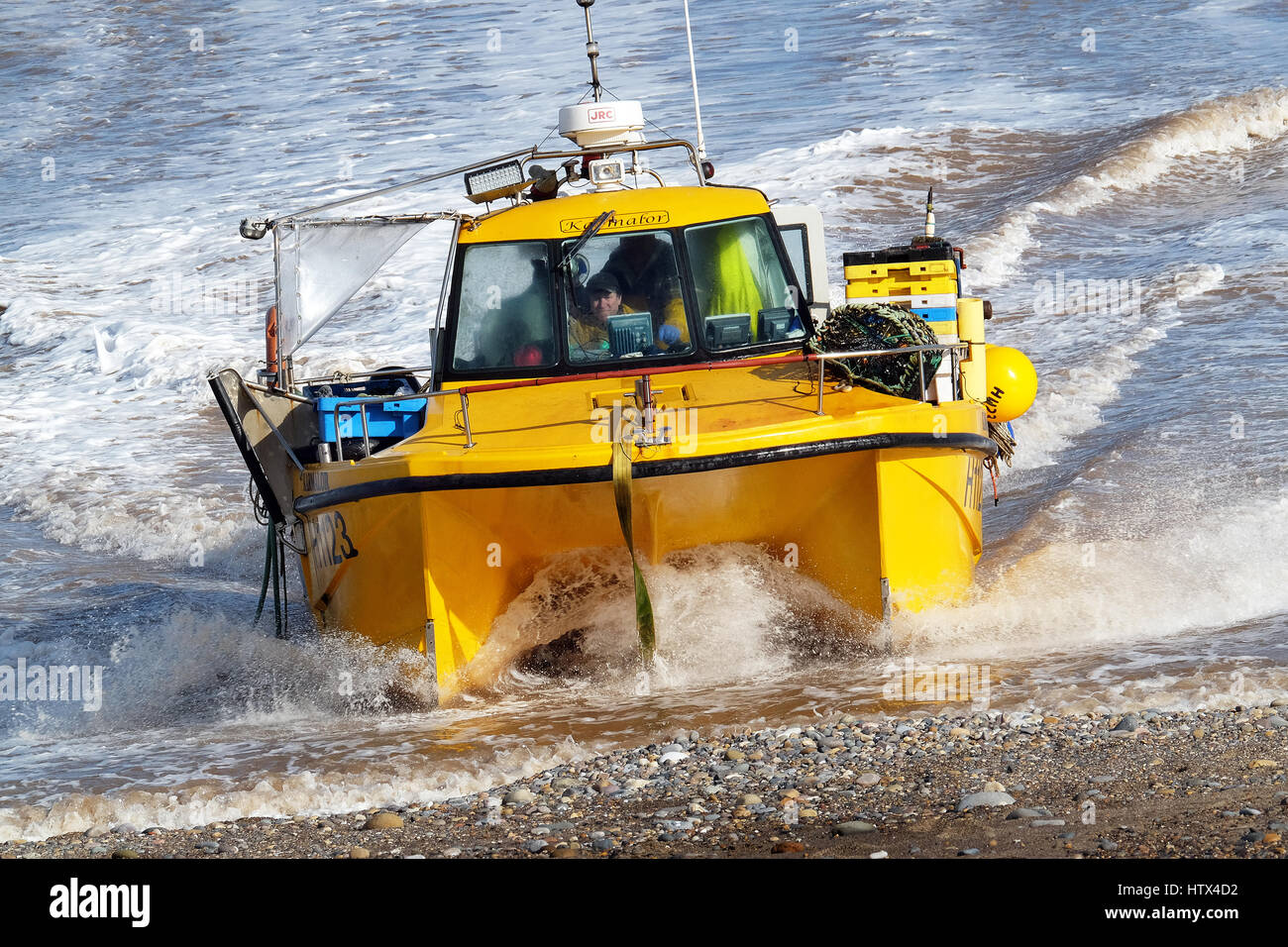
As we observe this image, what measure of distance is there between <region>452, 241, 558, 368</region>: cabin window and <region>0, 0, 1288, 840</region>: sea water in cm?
131

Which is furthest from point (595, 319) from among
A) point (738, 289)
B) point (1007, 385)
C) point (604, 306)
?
point (1007, 385)

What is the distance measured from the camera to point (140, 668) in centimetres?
765

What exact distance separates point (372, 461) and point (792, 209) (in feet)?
9.35

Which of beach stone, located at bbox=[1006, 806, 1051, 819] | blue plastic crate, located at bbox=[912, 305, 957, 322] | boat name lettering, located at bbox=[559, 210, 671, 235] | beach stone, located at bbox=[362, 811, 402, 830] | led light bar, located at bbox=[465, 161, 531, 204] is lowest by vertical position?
beach stone, located at bbox=[362, 811, 402, 830]

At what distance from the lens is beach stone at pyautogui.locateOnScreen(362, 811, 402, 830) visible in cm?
488

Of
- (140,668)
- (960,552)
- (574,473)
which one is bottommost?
(140,668)

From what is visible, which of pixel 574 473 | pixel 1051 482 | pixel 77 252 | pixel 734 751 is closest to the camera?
pixel 734 751

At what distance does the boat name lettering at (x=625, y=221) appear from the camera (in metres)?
7.28

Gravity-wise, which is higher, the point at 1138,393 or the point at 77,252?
the point at 77,252

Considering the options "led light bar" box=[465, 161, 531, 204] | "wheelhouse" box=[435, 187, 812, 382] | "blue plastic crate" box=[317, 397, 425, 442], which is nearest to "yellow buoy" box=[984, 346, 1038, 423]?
"wheelhouse" box=[435, 187, 812, 382]

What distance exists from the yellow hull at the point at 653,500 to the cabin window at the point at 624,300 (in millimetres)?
453

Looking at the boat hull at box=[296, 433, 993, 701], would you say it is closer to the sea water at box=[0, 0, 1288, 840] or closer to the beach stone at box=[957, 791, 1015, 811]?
the sea water at box=[0, 0, 1288, 840]
